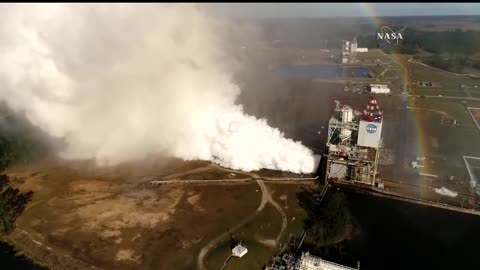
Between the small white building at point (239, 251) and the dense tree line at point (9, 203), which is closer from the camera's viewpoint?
the small white building at point (239, 251)

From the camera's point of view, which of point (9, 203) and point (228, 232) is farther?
point (9, 203)

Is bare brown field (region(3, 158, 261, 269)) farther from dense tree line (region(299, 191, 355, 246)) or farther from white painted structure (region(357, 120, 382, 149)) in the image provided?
white painted structure (region(357, 120, 382, 149))

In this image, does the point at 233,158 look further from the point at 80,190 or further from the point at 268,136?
the point at 80,190

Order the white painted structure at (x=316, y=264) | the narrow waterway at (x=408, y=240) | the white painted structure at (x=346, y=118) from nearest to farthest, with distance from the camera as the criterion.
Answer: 1. the white painted structure at (x=316, y=264)
2. the narrow waterway at (x=408, y=240)
3. the white painted structure at (x=346, y=118)

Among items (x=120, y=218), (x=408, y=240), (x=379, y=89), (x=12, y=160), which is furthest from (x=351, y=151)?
(x=379, y=89)

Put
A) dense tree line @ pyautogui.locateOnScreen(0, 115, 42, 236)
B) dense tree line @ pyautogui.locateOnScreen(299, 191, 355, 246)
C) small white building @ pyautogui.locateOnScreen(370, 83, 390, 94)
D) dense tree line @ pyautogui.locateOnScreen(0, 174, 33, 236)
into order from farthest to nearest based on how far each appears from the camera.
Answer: small white building @ pyautogui.locateOnScreen(370, 83, 390, 94) < dense tree line @ pyautogui.locateOnScreen(0, 115, 42, 236) < dense tree line @ pyautogui.locateOnScreen(0, 174, 33, 236) < dense tree line @ pyautogui.locateOnScreen(299, 191, 355, 246)

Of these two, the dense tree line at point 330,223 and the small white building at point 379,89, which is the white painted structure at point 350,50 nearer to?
the small white building at point 379,89

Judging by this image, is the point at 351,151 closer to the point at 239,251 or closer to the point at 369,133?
the point at 369,133

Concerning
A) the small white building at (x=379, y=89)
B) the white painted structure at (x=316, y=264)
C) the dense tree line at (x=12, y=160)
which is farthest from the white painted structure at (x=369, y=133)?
the small white building at (x=379, y=89)

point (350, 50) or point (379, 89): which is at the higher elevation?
point (350, 50)

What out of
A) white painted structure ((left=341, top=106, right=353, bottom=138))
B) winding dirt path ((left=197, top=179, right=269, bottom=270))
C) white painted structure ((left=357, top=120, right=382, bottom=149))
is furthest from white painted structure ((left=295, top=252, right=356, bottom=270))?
white painted structure ((left=341, top=106, right=353, bottom=138))

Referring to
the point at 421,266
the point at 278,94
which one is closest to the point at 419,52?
the point at 278,94
